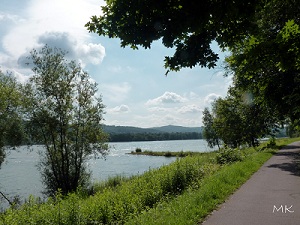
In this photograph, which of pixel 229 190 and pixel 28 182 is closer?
pixel 229 190

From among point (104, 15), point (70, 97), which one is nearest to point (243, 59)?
point (104, 15)

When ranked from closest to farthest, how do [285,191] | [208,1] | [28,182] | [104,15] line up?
1. [208,1]
2. [104,15]
3. [285,191]
4. [28,182]

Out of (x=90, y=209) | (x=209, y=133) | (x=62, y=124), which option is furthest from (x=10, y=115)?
(x=209, y=133)

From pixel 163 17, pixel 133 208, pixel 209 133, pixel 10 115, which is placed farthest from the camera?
pixel 209 133

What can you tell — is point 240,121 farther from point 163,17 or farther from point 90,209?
point 163,17

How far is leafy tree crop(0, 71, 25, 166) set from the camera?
2167 centimetres

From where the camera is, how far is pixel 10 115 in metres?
22.6

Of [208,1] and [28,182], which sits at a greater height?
[208,1]

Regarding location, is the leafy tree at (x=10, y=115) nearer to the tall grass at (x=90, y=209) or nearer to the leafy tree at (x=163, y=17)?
the tall grass at (x=90, y=209)

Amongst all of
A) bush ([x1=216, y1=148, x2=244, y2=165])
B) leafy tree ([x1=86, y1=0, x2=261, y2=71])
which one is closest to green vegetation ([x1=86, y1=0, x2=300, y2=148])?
leafy tree ([x1=86, y1=0, x2=261, y2=71])

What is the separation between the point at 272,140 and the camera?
4312 centimetres

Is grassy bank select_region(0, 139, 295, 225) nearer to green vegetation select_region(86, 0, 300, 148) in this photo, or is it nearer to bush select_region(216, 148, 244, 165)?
green vegetation select_region(86, 0, 300, 148)

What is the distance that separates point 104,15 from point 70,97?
68.3ft

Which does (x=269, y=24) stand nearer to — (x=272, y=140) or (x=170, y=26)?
(x=170, y=26)
